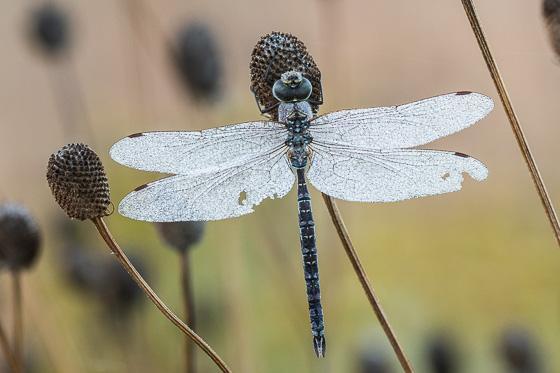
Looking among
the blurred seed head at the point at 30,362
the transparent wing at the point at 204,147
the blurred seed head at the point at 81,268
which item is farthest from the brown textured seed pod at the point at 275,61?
the blurred seed head at the point at 30,362

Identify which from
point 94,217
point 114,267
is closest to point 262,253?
point 114,267

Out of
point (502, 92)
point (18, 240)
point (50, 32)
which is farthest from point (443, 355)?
point (50, 32)

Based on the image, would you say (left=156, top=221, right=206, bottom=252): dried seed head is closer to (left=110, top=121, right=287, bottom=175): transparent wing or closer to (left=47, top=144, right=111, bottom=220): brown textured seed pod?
(left=110, top=121, right=287, bottom=175): transparent wing

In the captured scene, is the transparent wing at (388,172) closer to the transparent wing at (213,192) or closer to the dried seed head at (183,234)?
the transparent wing at (213,192)

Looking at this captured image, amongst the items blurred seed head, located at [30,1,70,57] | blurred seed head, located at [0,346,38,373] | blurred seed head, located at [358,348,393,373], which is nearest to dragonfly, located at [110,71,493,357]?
blurred seed head, located at [358,348,393,373]

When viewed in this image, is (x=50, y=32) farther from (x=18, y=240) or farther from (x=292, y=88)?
(x=292, y=88)

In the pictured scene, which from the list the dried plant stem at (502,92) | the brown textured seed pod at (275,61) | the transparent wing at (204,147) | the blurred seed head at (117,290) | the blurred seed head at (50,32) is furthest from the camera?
the blurred seed head at (50,32)
